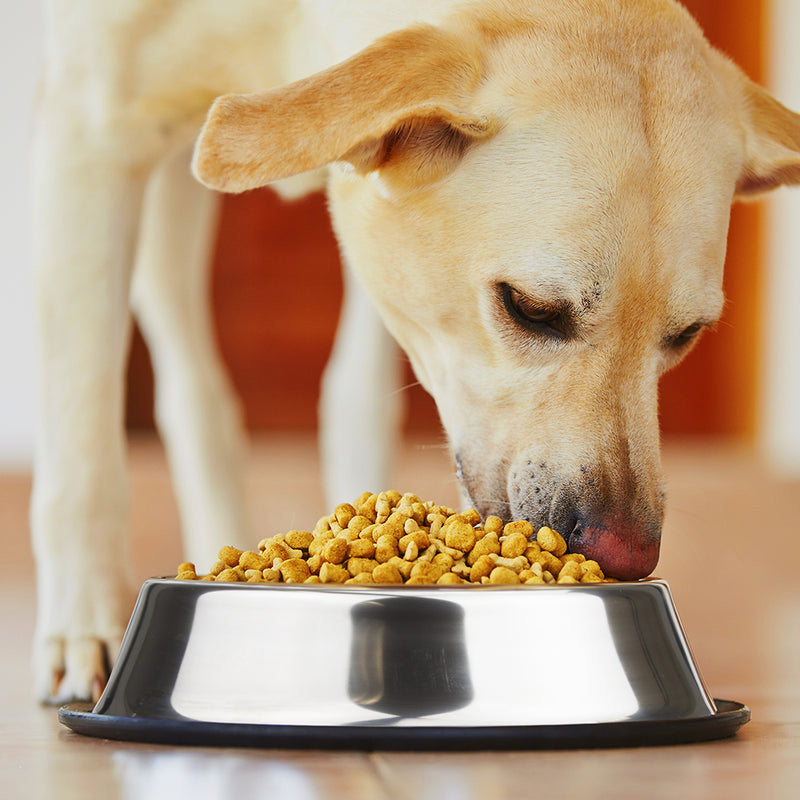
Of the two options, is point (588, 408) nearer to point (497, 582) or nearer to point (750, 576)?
point (497, 582)

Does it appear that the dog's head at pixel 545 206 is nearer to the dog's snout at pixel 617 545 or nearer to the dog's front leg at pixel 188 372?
the dog's snout at pixel 617 545

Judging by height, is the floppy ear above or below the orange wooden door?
below

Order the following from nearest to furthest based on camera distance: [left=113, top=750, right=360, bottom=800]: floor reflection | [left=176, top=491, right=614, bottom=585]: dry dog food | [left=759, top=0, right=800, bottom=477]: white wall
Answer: [left=113, top=750, right=360, bottom=800]: floor reflection, [left=176, top=491, right=614, bottom=585]: dry dog food, [left=759, top=0, right=800, bottom=477]: white wall

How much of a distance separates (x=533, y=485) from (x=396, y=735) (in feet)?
1.50

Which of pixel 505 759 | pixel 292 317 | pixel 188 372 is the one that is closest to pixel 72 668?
pixel 505 759

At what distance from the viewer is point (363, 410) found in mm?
2707

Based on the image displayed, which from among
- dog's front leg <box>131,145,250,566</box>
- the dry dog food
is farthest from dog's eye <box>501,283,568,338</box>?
dog's front leg <box>131,145,250,566</box>

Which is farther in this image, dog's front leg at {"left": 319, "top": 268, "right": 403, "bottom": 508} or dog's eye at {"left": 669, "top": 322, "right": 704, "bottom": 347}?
dog's front leg at {"left": 319, "top": 268, "right": 403, "bottom": 508}

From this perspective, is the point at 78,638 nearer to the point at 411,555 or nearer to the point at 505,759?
the point at 411,555

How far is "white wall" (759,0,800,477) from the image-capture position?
5.45m

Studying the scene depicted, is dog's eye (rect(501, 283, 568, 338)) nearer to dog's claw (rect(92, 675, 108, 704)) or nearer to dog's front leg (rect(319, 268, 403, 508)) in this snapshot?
dog's claw (rect(92, 675, 108, 704))

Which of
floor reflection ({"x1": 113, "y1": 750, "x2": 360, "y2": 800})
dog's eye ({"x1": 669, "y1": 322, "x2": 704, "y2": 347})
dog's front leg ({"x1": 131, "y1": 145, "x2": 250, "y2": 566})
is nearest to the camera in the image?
floor reflection ({"x1": 113, "y1": 750, "x2": 360, "y2": 800})

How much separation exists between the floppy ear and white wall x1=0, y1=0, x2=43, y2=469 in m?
4.01

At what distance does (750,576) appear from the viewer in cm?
388
